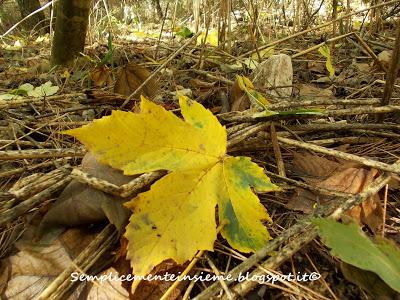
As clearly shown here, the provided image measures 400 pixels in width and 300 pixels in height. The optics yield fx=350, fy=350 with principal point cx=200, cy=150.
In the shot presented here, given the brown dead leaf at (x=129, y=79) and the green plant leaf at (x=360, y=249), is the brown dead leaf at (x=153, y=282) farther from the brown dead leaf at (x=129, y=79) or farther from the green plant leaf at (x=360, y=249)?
the brown dead leaf at (x=129, y=79)

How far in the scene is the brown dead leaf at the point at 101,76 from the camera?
164cm

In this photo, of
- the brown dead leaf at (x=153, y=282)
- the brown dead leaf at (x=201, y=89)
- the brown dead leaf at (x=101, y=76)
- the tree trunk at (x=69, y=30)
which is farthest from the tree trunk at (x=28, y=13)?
the brown dead leaf at (x=153, y=282)

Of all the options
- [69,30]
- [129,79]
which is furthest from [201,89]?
[69,30]

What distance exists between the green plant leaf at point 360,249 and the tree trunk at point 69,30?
1.99 meters

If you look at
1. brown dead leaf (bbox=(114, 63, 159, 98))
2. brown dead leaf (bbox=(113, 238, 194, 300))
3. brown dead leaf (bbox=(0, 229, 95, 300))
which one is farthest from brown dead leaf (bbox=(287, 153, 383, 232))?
brown dead leaf (bbox=(114, 63, 159, 98))

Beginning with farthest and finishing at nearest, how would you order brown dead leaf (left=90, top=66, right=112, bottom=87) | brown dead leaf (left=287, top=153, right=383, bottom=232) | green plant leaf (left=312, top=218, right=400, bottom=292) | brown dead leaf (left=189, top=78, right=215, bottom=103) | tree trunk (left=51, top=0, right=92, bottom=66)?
tree trunk (left=51, top=0, right=92, bottom=66) → brown dead leaf (left=90, top=66, right=112, bottom=87) → brown dead leaf (left=189, top=78, right=215, bottom=103) → brown dead leaf (left=287, top=153, right=383, bottom=232) → green plant leaf (left=312, top=218, right=400, bottom=292)

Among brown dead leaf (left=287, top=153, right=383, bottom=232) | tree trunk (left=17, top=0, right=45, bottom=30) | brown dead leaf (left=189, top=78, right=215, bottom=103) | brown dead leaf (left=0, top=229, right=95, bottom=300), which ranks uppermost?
tree trunk (left=17, top=0, right=45, bottom=30)

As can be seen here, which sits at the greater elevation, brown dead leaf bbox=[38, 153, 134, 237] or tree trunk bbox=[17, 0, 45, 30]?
tree trunk bbox=[17, 0, 45, 30]

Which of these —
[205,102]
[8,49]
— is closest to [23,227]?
[205,102]

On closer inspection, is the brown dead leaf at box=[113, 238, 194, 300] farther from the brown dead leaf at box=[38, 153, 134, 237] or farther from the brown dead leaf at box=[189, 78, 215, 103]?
the brown dead leaf at box=[189, 78, 215, 103]

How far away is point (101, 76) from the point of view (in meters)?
1.66

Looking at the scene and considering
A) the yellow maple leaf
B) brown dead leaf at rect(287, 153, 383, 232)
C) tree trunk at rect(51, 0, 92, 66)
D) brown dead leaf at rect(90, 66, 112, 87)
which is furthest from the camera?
tree trunk at rect(51, 0, 92, 66)

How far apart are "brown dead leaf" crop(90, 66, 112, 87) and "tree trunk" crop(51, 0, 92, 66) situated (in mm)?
593

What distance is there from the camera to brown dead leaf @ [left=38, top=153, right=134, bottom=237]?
2.04ft
